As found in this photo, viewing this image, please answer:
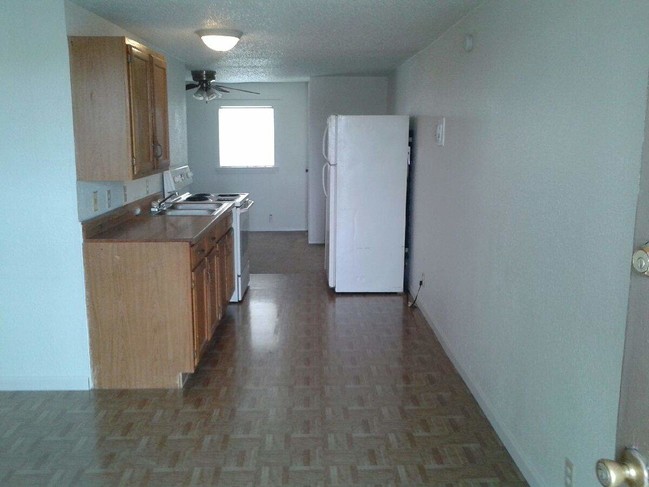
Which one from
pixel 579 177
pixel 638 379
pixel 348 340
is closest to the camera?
pixel 638 379

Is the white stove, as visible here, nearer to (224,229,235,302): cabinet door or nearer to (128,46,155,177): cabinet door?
(224,229,235,302): cabinet door

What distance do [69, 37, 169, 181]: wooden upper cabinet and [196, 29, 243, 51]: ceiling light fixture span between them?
26.6 inches

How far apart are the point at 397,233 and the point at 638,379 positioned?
4637 millimetres

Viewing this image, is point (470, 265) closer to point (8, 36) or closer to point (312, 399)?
point (312, 399)

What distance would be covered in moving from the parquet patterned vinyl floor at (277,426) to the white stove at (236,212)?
3.18 ft

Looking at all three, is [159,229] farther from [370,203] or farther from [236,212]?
[370,203]

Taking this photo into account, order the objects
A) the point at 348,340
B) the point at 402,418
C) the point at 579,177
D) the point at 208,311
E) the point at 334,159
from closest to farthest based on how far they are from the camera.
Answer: the point at 579,177
the point at 402,418
the point at 208,311
the point at 348,340
the point at 334,159

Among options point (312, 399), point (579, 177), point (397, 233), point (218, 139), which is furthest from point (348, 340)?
point (218, 139)

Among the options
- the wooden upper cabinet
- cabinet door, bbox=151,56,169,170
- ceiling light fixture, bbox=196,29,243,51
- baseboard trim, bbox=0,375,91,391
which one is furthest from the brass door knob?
ceiling light fixture, bbox=196,29,243,51

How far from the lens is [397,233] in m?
5.53

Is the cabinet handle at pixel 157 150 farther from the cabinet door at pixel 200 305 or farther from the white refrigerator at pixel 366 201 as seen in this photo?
the white refrigerator at pixel 366 201

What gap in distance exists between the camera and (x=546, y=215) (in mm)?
2318

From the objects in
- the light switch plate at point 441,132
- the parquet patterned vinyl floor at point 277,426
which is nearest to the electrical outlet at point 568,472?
the parquet patterned vinyl floor at point 277,426

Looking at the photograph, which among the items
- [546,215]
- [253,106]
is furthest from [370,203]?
[253,106]
